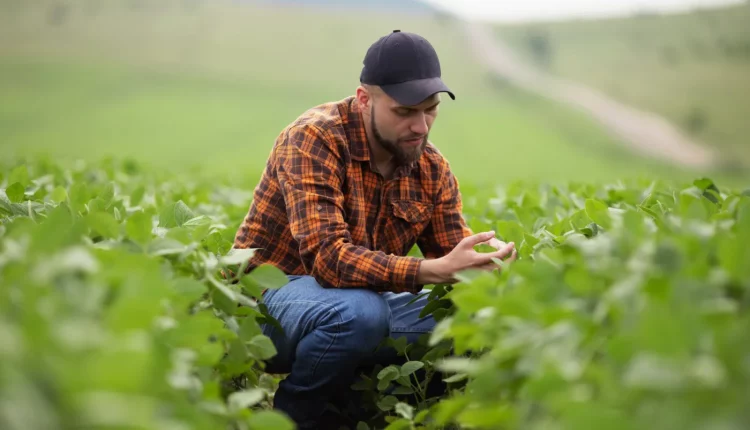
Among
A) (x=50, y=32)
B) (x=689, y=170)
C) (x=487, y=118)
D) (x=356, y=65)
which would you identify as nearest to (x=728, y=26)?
(x=689, y=170)

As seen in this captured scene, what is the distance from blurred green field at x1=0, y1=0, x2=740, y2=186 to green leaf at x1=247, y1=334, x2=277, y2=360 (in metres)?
28.1

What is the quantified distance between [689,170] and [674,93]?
9.50 meters

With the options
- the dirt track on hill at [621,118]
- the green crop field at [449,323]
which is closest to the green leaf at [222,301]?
the green crop field at [449,323]

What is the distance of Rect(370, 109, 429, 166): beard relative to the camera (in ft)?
11.1

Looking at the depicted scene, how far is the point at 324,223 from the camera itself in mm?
3092

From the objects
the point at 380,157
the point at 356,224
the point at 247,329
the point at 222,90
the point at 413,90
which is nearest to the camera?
the point at 247,329

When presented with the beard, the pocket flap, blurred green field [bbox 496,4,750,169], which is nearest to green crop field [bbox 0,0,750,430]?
the pocket flap

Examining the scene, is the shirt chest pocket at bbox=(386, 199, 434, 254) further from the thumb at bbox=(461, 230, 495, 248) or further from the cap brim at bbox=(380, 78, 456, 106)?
the thumb at bbox=(461, 230, 495, 248)

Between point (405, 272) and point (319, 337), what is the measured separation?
17.6 inches

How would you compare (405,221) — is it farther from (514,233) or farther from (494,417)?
(494,417)

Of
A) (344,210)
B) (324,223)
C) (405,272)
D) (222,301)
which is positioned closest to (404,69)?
(344,210)

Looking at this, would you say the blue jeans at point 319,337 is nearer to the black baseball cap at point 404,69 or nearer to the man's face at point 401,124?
the man's face at point 401,124

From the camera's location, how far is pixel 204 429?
1571 mm

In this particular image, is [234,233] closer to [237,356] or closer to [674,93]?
[237,356]
